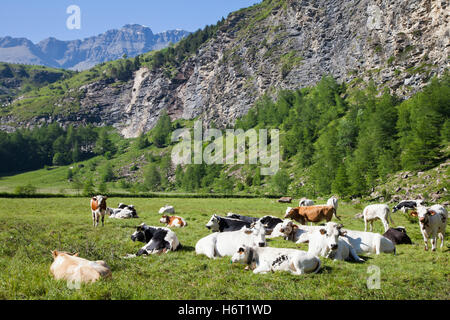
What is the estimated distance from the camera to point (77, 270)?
7332mm

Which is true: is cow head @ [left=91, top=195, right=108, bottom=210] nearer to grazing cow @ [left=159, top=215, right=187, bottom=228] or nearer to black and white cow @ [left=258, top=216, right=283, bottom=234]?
grazing cow @ [left=159, top=215, right=187, bottom=228]

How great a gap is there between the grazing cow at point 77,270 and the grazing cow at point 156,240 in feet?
12.8

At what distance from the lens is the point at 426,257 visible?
10.8 m

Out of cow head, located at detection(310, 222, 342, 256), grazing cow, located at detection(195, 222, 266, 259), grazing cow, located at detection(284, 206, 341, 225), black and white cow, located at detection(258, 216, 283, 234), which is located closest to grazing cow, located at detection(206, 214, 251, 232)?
black and white cow, located at detection(258, 216, 283, 234)

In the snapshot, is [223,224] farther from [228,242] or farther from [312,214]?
[312,214]

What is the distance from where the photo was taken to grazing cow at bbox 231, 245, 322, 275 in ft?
28.4

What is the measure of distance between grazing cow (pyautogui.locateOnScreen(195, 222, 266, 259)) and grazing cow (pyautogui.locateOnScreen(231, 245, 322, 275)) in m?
1.23

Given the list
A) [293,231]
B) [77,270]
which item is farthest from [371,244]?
[77,270]
